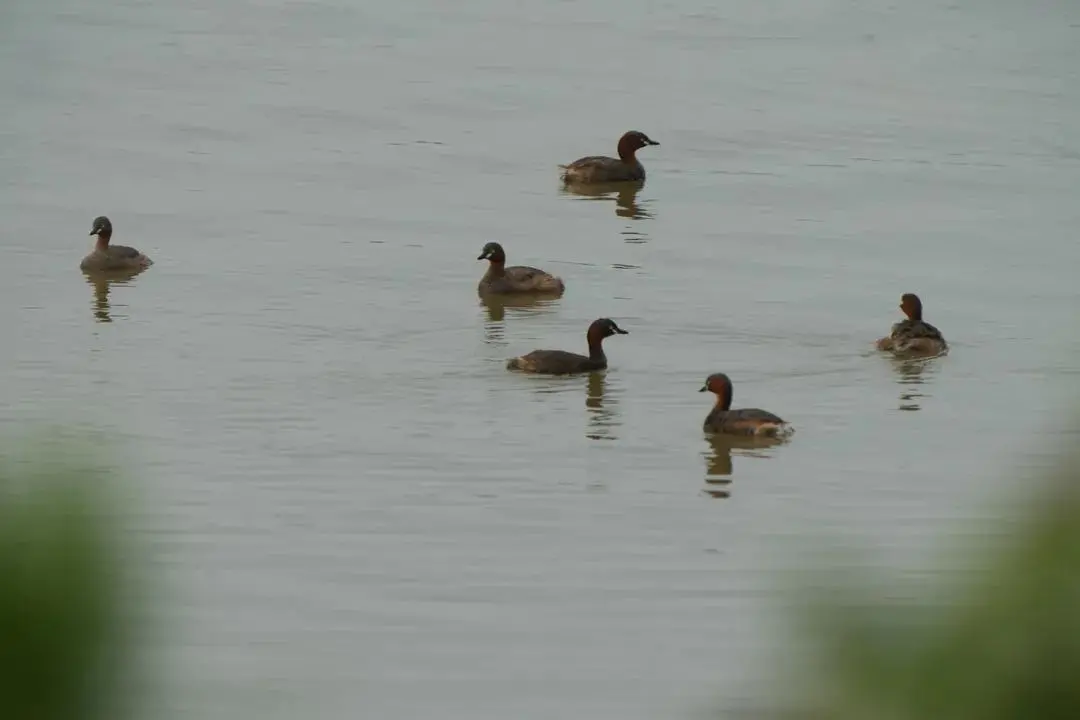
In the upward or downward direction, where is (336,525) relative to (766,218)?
downward

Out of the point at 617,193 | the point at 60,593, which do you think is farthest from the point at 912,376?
the point at 60,593

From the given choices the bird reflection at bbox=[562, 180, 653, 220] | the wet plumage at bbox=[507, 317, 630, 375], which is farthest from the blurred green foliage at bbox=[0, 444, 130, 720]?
the bird reflection at bbox=[562, 180, 653, 220]

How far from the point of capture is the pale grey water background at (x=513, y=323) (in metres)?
11.2

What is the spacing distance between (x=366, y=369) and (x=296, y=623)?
7293mm

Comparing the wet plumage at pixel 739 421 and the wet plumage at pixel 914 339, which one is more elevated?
the wet plumage at pixel 914 339

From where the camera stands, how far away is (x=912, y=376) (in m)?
18.4

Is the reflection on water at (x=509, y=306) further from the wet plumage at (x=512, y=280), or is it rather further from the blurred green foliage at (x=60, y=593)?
the blurred green foliage at (x=60, y=593)

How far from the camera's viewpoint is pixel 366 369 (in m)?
18.2

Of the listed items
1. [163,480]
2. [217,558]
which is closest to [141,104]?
[163,480]

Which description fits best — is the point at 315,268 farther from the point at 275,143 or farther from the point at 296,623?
the point at 296,623

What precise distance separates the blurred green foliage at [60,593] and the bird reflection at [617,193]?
25.6 metres

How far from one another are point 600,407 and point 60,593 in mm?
15395

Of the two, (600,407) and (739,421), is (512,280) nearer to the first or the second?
(600,407)

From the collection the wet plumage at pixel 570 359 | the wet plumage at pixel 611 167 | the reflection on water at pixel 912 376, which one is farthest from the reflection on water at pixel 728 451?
the wet plumage at pixel 611 167
